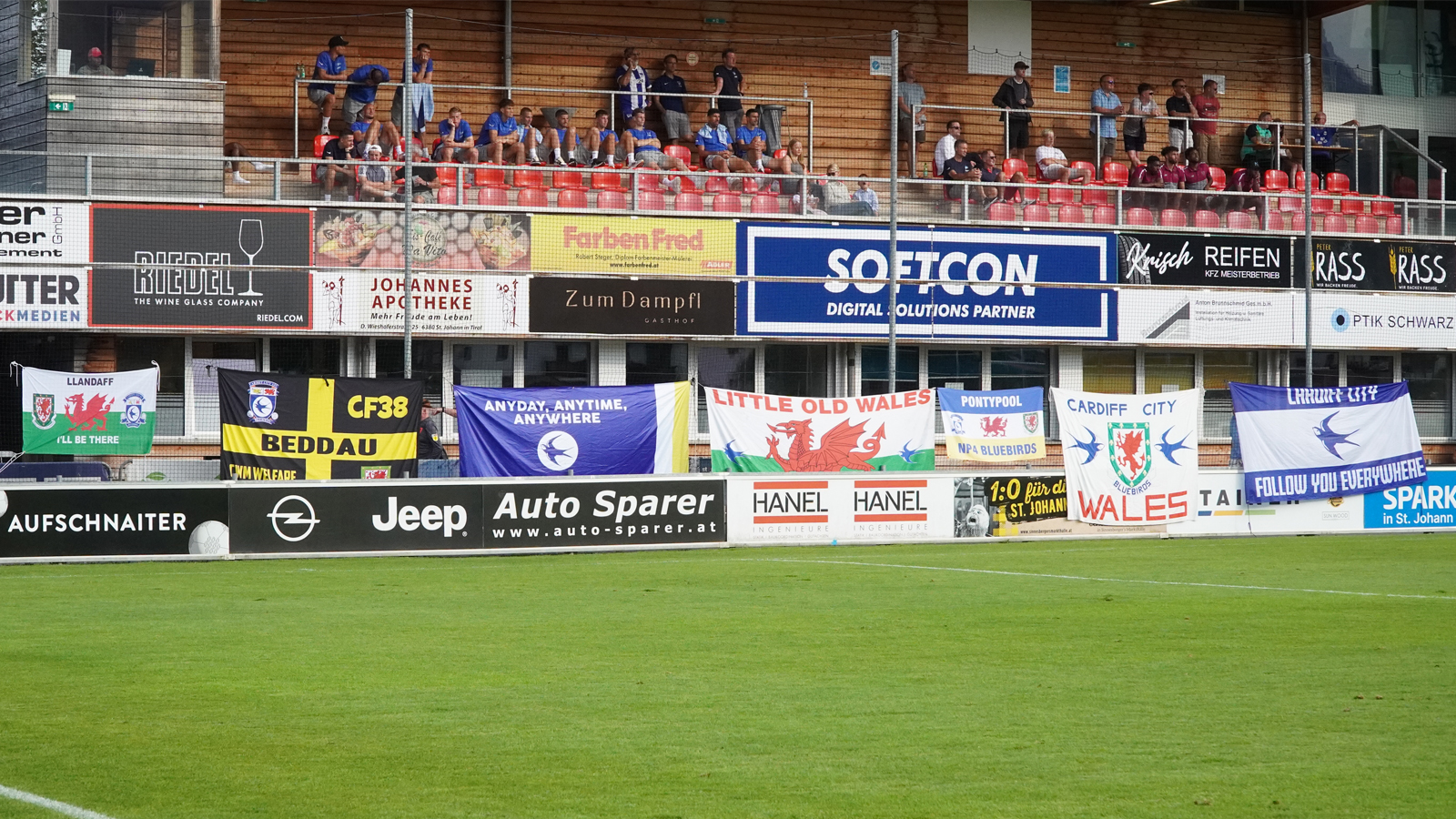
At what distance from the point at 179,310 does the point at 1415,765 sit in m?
22.4

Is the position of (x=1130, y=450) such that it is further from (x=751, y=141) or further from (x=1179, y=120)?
(x=1179, y=120)

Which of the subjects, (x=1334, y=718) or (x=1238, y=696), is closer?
(x=1334, y=718)

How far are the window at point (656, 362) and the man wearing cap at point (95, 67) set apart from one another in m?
9.62

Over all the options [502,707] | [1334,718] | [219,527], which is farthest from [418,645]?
[219,527]

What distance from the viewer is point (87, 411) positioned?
2186cm

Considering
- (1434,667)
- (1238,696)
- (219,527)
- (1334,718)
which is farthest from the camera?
(219,527)

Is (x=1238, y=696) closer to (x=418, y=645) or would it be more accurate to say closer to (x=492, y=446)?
(x=418, y=645)

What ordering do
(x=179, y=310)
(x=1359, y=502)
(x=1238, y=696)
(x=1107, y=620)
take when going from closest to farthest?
(x=1238, y=696), (x=1107, y=620), (x=1359, y=502), (x=179, y=310)

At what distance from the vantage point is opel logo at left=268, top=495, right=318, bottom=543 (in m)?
19.6

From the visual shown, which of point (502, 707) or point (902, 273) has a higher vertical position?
Result: point (902, 273)

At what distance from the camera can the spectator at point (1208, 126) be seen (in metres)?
33.8

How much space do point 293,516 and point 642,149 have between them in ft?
38.0

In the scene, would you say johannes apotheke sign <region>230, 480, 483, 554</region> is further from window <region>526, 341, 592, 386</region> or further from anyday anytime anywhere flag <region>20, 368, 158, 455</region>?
window <region>526, 341, 592, 386</region>

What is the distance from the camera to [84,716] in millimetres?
8398
